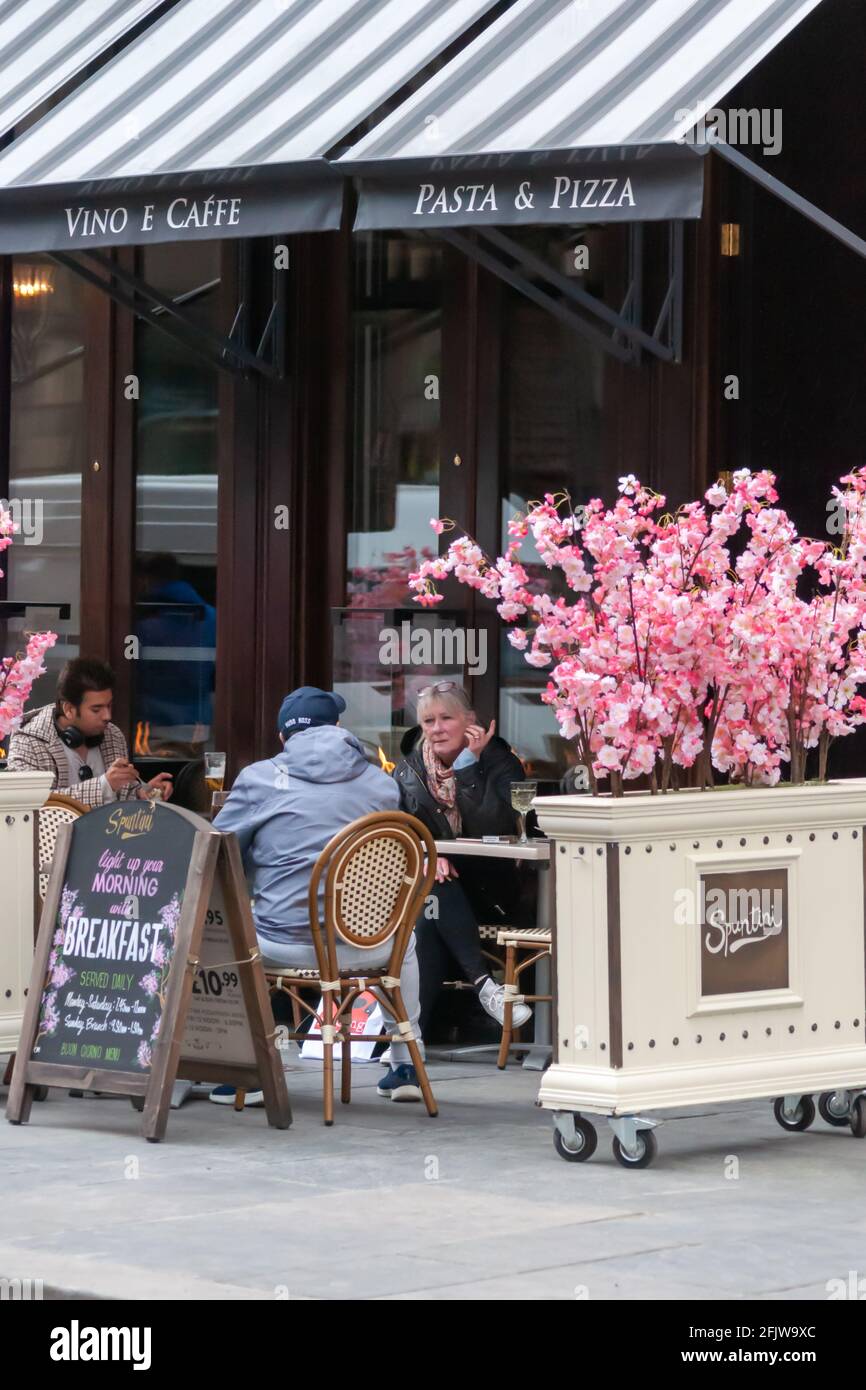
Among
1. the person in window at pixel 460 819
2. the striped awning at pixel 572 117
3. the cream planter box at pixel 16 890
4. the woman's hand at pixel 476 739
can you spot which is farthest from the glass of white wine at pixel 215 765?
Result: the striped awning at pixel 572 117

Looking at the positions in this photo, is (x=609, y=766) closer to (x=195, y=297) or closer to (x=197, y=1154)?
(x=197, y=1154)

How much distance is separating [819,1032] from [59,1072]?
2.55 m

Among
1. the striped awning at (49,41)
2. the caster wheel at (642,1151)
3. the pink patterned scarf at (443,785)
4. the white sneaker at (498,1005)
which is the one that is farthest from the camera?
the striped awning at (49,41)

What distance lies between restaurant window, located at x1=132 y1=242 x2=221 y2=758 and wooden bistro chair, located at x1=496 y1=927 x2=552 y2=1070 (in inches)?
111

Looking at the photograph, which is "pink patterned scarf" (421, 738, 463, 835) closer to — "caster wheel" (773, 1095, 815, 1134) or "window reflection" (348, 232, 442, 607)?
"window reflection" (348, 232, 442, 607)

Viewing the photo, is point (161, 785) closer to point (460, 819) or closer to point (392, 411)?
point (460, 819)

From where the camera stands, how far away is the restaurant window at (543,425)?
10461mm

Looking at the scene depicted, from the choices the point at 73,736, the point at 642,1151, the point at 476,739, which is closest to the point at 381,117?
the point at 476,739

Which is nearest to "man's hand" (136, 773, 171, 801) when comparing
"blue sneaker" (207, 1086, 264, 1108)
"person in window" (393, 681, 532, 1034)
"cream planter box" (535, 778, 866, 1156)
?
"person in window" (393, 681, 532, 1034)

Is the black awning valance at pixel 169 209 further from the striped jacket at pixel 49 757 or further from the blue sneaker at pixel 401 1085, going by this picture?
the blue sneaker at pixel 401 1085

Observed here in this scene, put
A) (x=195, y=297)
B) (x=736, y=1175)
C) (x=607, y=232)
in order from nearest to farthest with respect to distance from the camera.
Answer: (x=736, y=1175) → (x=607, y=232) → (x=195, y=297)

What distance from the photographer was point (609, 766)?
7.41 metres
